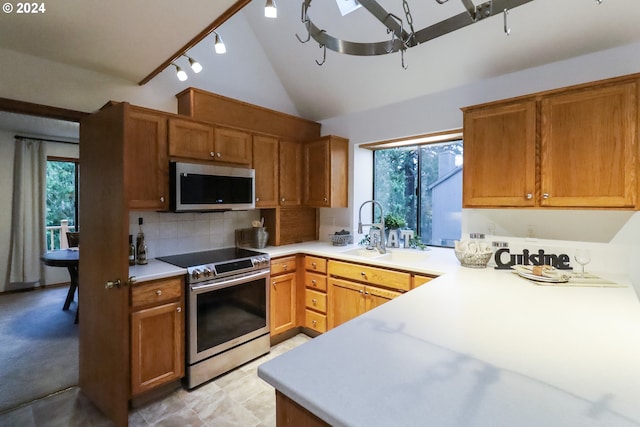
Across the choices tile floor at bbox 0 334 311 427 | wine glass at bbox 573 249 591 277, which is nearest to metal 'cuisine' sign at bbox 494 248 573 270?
wine glass at bbox 573 249 591 277

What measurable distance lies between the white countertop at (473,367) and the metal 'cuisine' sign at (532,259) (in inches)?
25.9

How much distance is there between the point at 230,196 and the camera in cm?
274

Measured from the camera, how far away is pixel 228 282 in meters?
2.47

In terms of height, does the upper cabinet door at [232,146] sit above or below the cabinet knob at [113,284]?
above

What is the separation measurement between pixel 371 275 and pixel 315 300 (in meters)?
0.74

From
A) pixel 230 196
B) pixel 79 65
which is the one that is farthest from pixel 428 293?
pixel 79 65

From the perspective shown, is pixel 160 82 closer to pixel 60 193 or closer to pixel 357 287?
pixel 357 287

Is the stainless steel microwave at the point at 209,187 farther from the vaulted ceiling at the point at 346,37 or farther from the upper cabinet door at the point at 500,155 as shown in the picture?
the upper cabinet door at the point at 500,155

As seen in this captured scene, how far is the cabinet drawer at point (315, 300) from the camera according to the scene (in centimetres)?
297

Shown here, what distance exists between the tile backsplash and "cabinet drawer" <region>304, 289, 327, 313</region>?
0.96m

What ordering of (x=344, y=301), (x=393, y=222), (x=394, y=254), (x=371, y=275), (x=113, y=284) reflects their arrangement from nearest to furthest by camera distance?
(x=113, y=284) → (x=371, y=275) → (x=344, y=301) → (x=394, y=254) → (x=393, y=222)

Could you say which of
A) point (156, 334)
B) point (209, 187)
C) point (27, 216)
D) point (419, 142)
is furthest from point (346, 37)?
point (27, 216)

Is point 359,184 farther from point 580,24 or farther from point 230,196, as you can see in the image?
point 580,24

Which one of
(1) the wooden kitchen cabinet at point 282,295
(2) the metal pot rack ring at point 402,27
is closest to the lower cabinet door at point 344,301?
(1) the wooden kitchen cabinet at point 282,295
